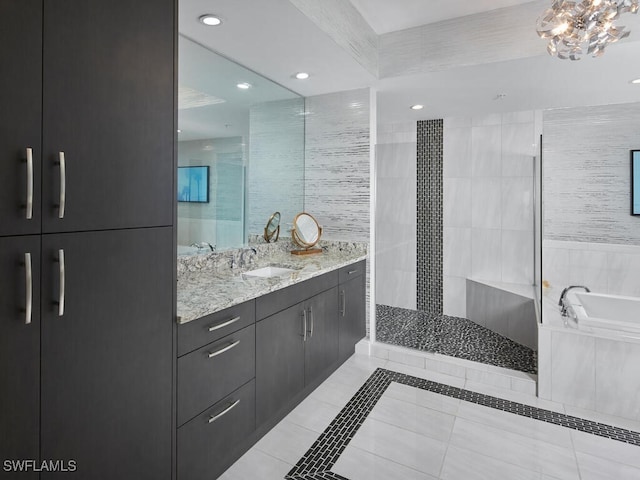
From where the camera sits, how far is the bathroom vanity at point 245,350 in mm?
1595

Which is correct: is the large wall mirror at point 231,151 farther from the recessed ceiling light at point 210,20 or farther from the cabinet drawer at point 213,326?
the cabinet drawer at point 213,326

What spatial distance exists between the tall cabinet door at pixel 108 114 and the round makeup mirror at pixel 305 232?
1.79m

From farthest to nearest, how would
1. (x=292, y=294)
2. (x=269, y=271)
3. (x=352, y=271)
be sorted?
(x=352, y=271) < (x=269, y=271) < (x=292, y=294)

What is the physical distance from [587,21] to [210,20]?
71.7 inches

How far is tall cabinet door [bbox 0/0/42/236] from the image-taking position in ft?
3.22

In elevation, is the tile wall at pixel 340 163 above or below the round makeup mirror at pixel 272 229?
above

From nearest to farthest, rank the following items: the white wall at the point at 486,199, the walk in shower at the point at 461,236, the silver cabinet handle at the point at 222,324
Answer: the silver cabinet handle at the point at 222,324
the walk in shower at the point at 461,236
the white wall at the point at 486,199

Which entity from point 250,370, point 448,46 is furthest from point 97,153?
point 448,46

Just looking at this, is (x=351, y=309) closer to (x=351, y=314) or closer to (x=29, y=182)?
(x=351, y=314)

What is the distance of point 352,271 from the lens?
3.11 metres

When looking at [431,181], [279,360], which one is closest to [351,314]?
[279,360]

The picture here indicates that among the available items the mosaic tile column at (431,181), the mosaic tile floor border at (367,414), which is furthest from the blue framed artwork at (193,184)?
the mosaic tile column at (431,181)

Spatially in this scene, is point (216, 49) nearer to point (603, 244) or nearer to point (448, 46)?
point (448, 46)

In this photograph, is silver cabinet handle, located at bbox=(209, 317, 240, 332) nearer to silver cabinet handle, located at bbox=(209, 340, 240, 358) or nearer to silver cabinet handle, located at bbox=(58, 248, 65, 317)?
silver cabinet handle, located at bbox=(209, 340, 240, 358)
